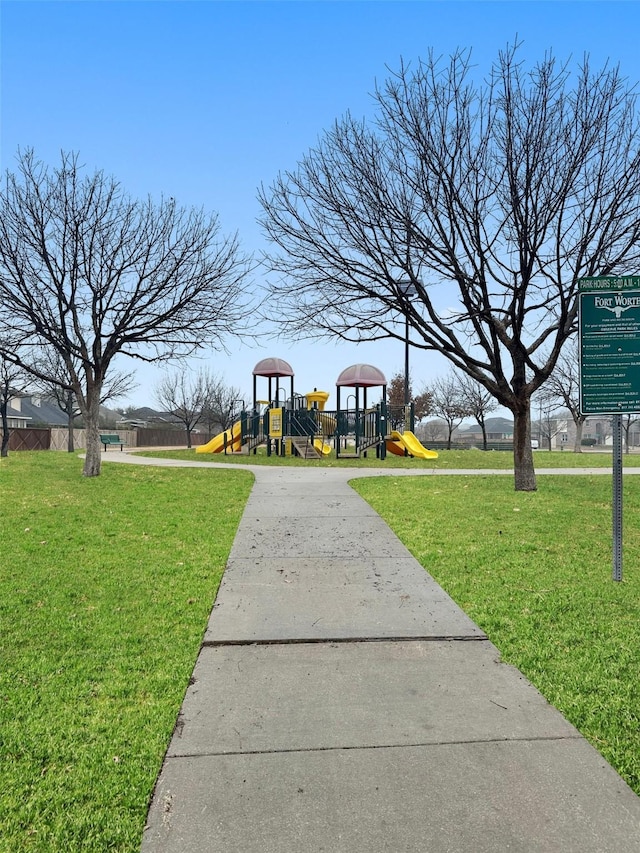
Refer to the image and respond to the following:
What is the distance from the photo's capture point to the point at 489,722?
2924 mm

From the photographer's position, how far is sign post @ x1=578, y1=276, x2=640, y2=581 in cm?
542

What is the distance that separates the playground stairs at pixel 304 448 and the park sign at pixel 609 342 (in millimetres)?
16495

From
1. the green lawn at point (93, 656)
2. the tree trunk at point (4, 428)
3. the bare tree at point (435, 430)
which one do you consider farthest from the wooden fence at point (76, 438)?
the bare tree at point (435, 430)

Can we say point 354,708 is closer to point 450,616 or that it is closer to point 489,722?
point 489,722

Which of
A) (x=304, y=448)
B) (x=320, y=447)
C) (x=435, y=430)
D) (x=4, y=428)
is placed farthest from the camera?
(x=435, y=430)

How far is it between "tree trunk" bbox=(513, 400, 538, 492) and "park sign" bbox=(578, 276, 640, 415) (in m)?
5.50

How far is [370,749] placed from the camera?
268 cm

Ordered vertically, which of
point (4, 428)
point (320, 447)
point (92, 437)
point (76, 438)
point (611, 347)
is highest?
A: point (611, 347)

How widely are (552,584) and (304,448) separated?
18.1 meters

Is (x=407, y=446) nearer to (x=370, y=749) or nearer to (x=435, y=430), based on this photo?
(x=370, y=749)

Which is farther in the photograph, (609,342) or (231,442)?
(231,442)

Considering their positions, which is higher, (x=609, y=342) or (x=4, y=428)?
(x=609, y=342)

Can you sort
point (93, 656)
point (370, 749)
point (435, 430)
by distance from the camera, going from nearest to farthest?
point (370, 749)
point (93, 656)
point (435, 430)

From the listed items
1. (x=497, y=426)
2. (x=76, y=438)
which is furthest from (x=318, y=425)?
(x=497, y=426)
